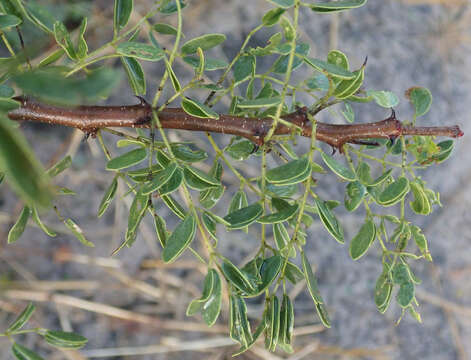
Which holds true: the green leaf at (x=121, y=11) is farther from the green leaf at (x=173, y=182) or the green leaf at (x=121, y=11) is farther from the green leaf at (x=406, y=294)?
the green leaf at (x=406, y=294)

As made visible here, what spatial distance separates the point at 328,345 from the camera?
1357mm

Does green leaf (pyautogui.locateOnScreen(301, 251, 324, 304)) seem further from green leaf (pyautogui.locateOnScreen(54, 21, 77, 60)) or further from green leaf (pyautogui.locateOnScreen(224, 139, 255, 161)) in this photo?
green leaf (pyautogui.locateOnScreen(54, 21, 77, 60))

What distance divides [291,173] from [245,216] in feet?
0.27

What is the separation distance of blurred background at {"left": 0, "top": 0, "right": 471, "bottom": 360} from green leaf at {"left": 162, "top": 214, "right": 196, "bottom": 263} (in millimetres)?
812

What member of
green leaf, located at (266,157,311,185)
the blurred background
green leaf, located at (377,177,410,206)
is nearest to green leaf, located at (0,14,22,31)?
green leaf, located at (266,157,311,185)

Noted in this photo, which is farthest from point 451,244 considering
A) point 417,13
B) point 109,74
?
point 109,74

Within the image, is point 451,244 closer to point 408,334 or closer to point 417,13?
point 408,334

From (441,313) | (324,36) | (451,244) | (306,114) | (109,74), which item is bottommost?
(441,313)

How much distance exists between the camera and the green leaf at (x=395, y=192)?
460mm

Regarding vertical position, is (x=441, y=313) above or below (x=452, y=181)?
below

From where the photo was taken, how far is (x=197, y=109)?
0.44 m

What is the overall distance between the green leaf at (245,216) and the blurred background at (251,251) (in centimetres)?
78

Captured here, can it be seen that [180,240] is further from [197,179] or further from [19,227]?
[19,227]

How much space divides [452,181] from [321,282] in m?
0.54
